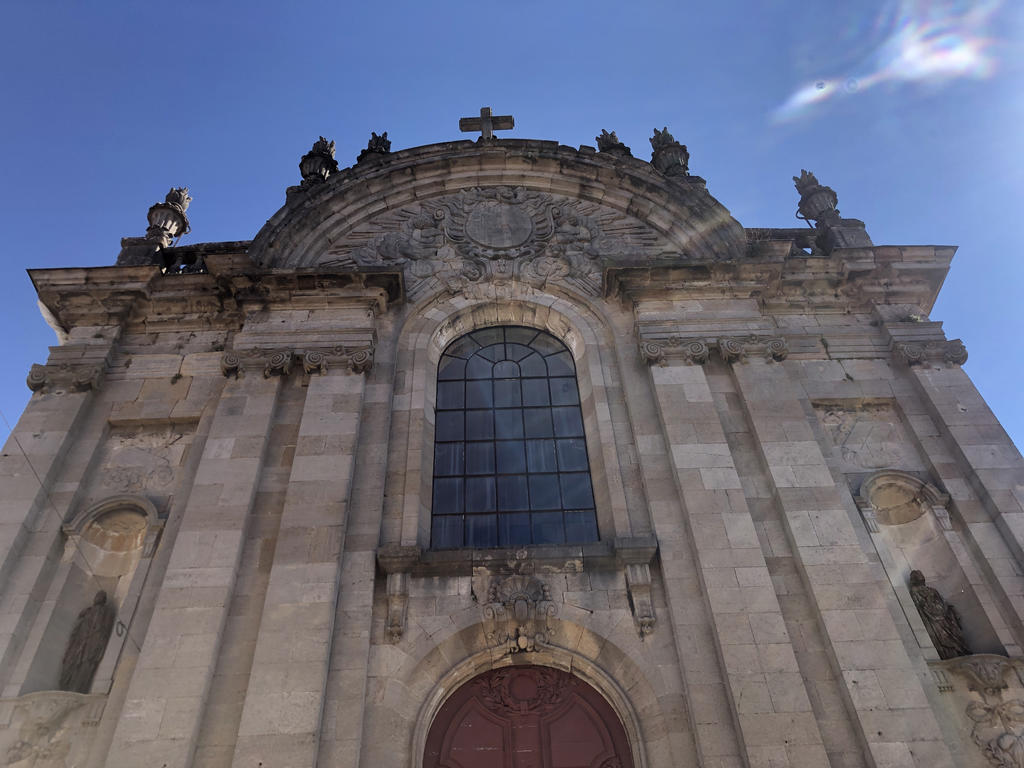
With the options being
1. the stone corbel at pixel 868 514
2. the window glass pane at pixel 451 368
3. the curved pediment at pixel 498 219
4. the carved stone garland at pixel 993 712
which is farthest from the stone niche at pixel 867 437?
the window glass pane at pixel 451 368

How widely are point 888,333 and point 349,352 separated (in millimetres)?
9421

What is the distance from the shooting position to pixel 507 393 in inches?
515

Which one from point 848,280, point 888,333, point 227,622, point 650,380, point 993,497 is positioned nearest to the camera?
point 227,622

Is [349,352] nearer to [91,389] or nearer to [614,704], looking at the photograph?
[91,389]

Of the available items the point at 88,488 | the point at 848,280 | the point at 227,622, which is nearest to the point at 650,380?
the point at 848,280

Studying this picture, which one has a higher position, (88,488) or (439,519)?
(88,488)

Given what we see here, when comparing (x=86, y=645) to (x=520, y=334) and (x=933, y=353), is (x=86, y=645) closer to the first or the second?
(x=520, y=334)

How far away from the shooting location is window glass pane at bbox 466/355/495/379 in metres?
13.4

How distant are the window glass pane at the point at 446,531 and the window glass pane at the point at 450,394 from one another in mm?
2336

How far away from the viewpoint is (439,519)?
1123cm

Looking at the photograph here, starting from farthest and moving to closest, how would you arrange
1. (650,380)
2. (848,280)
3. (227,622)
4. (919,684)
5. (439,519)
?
(848,280)
(650,380)
(439,519)
(227,622)
(919,684)

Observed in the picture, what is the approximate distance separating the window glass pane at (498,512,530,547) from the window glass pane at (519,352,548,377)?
3046mm

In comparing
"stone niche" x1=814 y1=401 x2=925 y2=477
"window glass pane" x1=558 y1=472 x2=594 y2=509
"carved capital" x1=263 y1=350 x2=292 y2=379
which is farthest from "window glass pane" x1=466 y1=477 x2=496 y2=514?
"stone niche" x1=814 y1=401 x2=925 y2=477

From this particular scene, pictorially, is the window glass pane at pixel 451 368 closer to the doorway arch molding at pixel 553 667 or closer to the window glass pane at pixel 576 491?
the window glass pane at pixel 576 491
